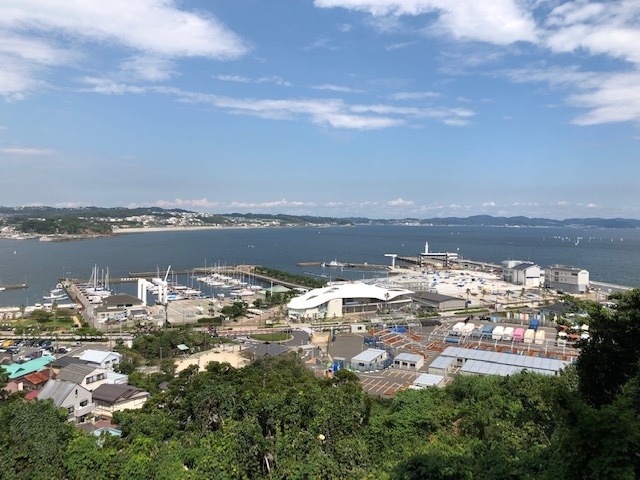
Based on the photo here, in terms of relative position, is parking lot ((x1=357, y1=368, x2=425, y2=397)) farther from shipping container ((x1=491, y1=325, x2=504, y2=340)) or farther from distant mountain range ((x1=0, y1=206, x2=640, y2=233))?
distant mountain range ((x1=0, y1=206, x2=640, y2=233))

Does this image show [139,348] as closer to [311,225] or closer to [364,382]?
[364,382]

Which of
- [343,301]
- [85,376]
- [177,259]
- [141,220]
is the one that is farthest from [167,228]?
[85,376]

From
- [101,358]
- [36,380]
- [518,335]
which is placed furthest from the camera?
[518,335]

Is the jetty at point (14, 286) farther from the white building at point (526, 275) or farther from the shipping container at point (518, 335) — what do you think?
the white building at point (526, 275)

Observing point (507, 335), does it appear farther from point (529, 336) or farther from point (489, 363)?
point (489, 363)

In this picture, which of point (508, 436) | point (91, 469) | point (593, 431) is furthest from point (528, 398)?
point (91, 469)

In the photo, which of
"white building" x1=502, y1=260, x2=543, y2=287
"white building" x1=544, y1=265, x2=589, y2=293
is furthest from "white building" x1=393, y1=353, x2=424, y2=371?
"white building" x1=502, y1=260, x2=543, y2=287
